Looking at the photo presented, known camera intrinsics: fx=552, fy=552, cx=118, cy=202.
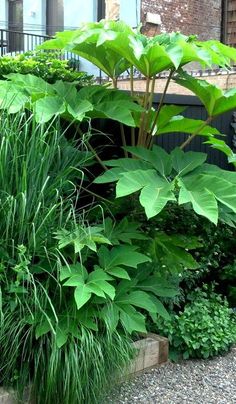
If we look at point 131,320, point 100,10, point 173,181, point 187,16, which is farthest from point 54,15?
point 131,320

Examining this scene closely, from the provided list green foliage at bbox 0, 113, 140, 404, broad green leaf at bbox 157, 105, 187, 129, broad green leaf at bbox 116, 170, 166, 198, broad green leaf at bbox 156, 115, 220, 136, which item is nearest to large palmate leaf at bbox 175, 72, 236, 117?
broad green leaf at bbox 156, 115, 220, 136

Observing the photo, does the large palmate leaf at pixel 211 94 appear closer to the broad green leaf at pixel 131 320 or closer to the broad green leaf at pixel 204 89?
the broad green leaf at pixel 204 89

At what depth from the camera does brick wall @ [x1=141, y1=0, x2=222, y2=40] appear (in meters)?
13.0

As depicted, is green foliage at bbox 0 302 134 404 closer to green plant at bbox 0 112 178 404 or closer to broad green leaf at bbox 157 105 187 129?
green plant at bbox 0 112 178 404

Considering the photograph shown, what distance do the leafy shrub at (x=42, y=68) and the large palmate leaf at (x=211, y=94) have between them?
106 centimetres

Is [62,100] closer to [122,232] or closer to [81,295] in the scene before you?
[122,232]

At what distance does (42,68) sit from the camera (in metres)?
4.86

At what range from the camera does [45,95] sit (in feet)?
12.8

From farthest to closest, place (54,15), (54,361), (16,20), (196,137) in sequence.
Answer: (54,15) < (16,20) < (196,137) < (54,361)

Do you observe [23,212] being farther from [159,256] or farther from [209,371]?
[209,371]

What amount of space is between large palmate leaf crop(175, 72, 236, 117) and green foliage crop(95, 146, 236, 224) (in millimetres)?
486

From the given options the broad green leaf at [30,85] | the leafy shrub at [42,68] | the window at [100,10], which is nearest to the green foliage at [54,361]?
the broad green leaf at [30,85]

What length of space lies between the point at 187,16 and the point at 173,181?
11.2m

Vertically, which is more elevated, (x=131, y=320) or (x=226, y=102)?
(x=226, y=102)
